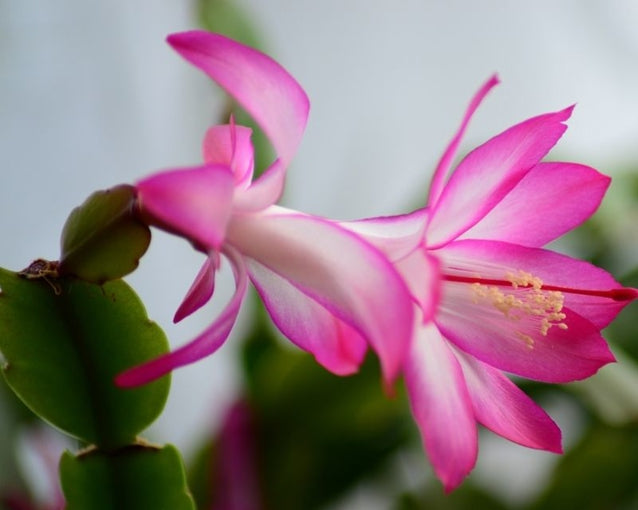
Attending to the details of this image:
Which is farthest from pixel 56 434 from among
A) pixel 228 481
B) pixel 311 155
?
pixel 311 155

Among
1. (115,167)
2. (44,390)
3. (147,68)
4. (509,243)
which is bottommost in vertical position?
(115,167)

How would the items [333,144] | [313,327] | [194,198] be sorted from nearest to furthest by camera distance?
[194,198] < [313,327] < [333,144]

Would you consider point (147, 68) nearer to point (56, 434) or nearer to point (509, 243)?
point (56, 434)

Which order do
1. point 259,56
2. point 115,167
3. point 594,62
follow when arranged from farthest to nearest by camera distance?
point 594,62
point 115,167
point 259,56

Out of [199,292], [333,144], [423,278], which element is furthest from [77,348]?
[333,144]

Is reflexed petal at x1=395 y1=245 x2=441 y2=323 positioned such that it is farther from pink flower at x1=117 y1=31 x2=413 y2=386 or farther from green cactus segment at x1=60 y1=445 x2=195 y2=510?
green cactus segment at x1=60 y1=445 x2=195 y2=510

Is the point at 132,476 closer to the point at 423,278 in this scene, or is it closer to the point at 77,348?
the point at 77,348

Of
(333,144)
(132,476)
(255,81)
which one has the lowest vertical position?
(333,144)
